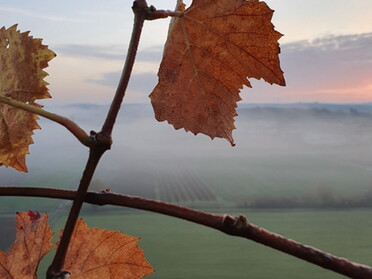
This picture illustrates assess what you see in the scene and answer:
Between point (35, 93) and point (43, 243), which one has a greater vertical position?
point (35, 93)

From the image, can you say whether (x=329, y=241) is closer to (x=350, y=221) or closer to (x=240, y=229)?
(x=350, y=221)

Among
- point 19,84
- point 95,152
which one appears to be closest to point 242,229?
point 95,152

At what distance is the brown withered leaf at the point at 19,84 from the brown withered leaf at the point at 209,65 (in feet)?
0.31

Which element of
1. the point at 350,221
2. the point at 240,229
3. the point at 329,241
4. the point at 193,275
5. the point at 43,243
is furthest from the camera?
the point at 350,221

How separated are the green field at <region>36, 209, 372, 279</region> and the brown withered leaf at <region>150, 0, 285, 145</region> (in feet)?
63.9

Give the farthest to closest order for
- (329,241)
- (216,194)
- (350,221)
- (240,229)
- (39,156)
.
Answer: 1. (39,156)
2. (216,194)
3. (350,221)
4. (329,241)
5. (240,229)

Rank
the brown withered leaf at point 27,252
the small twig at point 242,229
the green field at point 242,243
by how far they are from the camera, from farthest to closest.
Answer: the green field at point 242,243, the brown withered leaf at point 27,252, the small twig at point 242,229

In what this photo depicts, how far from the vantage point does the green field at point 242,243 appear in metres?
20.4

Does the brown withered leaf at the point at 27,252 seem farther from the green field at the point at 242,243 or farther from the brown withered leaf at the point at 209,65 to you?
the green field at the point at 242,243

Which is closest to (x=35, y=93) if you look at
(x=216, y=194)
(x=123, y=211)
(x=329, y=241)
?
(x=329, y=241)

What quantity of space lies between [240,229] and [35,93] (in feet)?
0.75

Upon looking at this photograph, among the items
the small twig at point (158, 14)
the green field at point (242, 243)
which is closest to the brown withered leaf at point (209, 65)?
the small twig at point (158, 14)

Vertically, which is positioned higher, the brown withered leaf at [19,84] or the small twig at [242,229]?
the brown withered leaf at [19,84]

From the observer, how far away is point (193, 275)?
20.4 m
